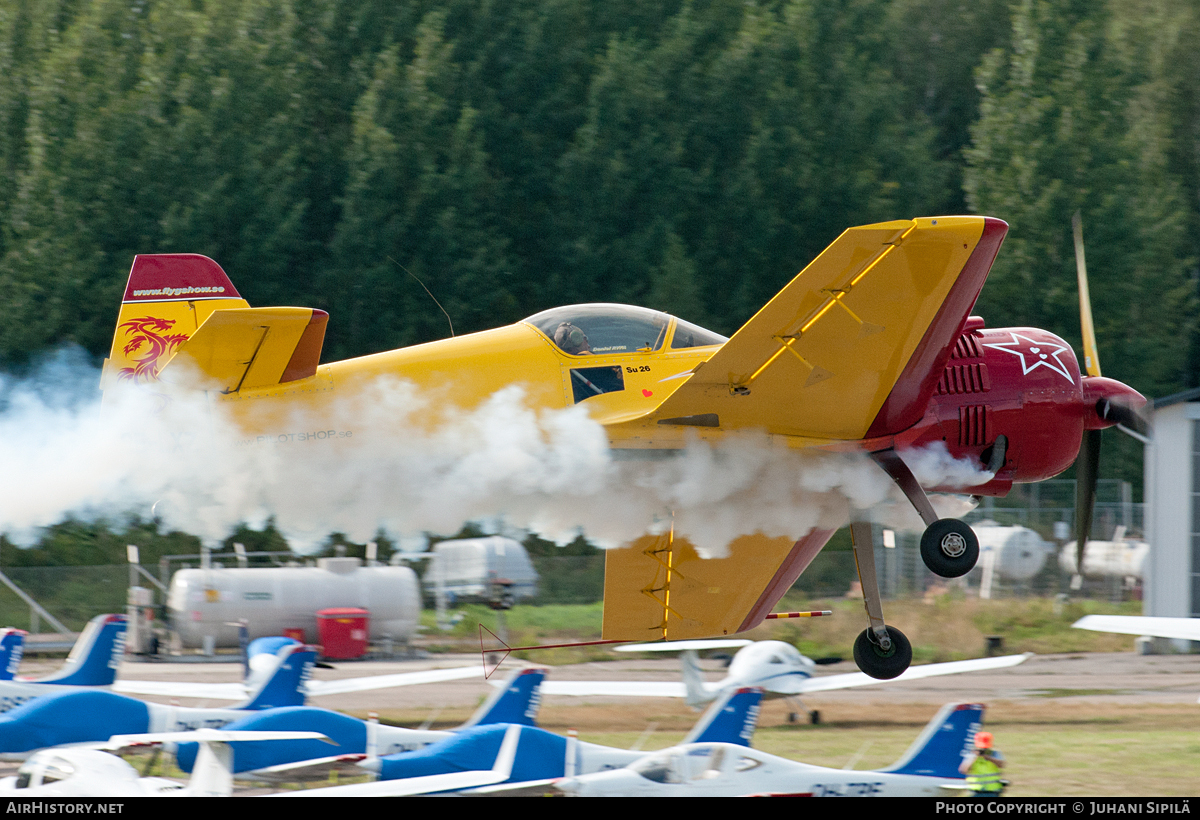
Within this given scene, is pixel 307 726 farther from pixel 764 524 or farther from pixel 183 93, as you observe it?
pixel 183 93

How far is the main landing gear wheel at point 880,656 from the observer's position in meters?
10.3

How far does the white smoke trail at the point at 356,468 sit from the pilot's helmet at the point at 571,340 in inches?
19.9

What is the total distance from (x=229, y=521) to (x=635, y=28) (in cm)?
2950

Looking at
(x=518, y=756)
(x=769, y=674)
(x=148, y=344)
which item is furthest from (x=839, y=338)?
(x=769, y=674)

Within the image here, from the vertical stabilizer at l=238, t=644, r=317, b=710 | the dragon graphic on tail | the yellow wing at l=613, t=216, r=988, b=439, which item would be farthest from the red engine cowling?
the vertical stabilizer at l=238, t=644, r=317, b=710

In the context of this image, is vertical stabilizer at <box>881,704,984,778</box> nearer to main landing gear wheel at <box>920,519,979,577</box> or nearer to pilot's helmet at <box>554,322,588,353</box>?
main landing gear wheel at <box>920,519,979,577</box>

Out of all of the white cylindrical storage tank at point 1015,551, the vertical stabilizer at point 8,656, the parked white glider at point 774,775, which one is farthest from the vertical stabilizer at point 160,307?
the white cylindrical storage tank at point 1015,551

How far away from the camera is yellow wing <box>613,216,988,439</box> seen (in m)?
8.36

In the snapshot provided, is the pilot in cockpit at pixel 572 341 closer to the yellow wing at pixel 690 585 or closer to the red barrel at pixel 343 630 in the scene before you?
the yellow wing at pixel 690 585

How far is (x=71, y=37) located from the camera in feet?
108

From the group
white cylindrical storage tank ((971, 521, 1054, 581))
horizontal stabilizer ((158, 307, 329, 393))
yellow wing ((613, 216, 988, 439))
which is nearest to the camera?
yellow wing ((613, 216, 988, 439))

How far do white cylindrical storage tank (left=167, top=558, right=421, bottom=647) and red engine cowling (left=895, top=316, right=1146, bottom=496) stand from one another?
15580mm

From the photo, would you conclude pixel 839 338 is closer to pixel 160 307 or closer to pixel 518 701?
pixel 160 307

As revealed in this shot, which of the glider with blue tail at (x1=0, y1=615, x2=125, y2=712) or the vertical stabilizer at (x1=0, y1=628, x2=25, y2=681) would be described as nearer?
the glider with blue tail at (x1=0, y1=615, x2=125, y2=712)
